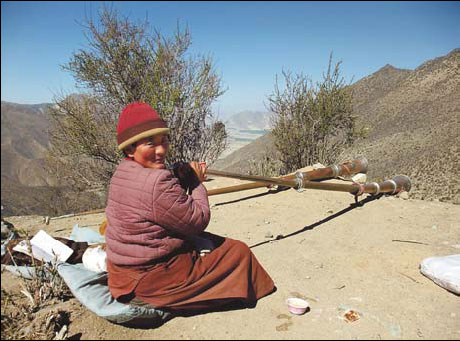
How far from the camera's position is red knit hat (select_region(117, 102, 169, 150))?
6.40ft

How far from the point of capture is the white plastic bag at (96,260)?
2434mm

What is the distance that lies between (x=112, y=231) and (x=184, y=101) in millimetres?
7232

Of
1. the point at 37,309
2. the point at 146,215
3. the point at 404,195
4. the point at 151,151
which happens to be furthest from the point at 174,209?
the point at 404,195

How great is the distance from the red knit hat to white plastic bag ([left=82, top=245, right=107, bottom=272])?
98 centimetres

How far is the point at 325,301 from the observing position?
273cm

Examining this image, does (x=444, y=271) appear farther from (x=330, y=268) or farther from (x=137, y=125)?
(x=137, y=125)

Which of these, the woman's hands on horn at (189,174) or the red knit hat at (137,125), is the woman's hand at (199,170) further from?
the red knit hat at (137,125)

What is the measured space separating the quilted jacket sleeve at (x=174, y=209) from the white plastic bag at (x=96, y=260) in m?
0.75

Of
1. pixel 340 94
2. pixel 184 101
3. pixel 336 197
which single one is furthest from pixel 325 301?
pixel 340 94

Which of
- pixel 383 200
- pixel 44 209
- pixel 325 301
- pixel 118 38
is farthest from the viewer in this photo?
pixel 44 209

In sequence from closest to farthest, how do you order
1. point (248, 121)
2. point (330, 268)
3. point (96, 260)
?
1. point (96, 260)
2. point (330, 268)
3. point (248, 121)

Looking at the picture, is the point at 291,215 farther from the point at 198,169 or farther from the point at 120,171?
the point at 120,171

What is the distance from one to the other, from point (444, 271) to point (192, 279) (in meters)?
2.42

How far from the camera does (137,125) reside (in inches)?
76.8
